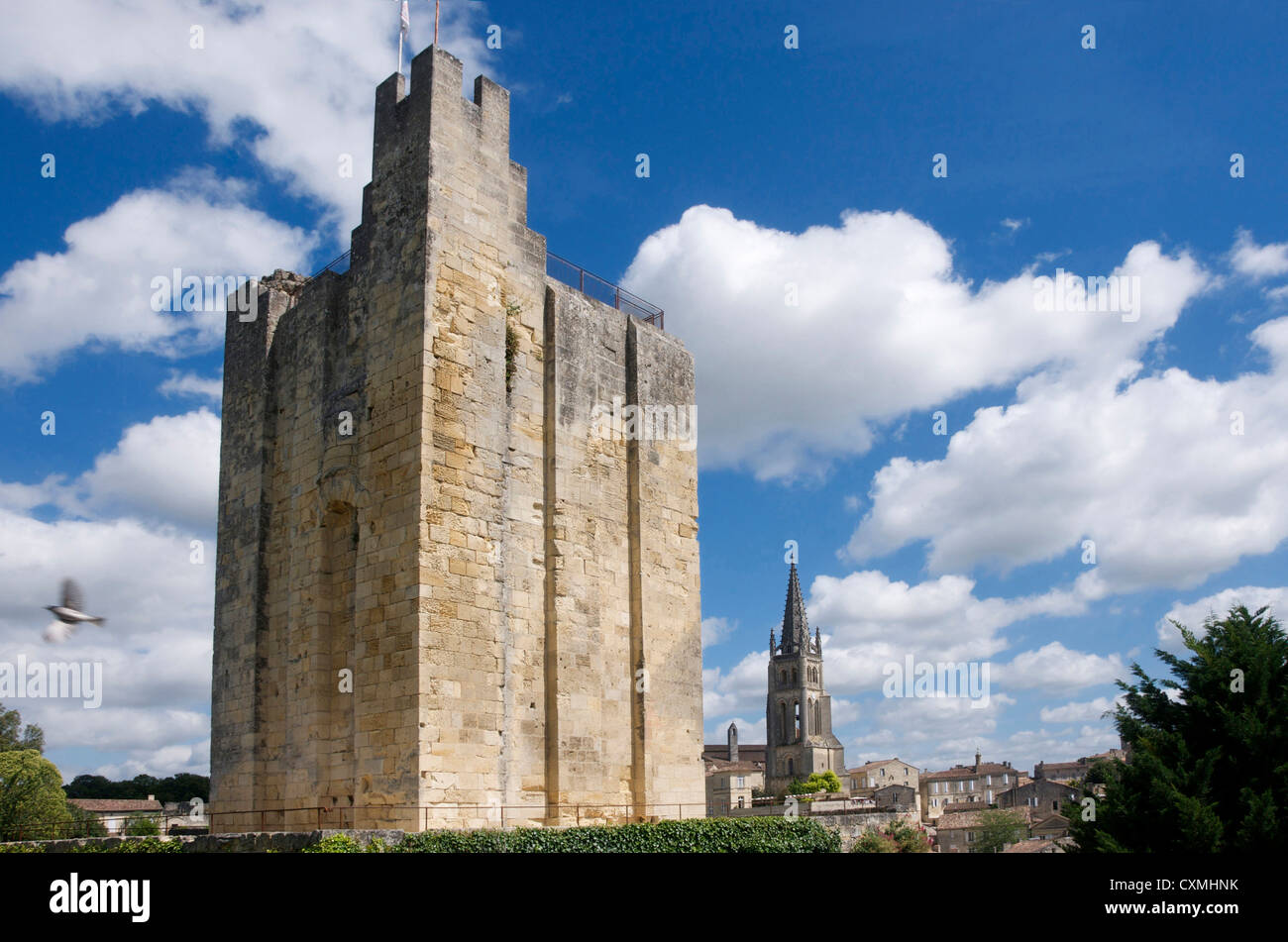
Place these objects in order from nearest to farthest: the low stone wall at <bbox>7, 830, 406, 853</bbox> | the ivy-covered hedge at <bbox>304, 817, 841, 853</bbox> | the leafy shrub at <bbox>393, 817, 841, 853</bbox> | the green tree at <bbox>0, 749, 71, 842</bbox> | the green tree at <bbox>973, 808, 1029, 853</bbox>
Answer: the low stone wall at <bbox>7, 830, 406, 853</bbox>, the ivy-covered hedge at <bbox>304, 817, 841, 853</bbox>, the leafy shrub at <bbox>393, 817, 841, 853</bbox>, the green tree at <bbox>0, 749, 71, 842</bbox>, the green tree at <bbox>973, 808, 1029, 853</bbox>

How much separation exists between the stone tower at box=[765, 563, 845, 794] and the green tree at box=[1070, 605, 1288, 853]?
9485 centimetres

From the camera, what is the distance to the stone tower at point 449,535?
14523mm

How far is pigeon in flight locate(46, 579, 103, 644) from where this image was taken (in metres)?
13.3

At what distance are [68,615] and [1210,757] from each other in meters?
14.3

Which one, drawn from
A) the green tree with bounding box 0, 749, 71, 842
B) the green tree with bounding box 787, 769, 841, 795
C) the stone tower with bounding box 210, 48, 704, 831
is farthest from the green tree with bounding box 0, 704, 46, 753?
the green tree with bounding box 787, 769, 841, 795

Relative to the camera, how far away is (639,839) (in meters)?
15.5

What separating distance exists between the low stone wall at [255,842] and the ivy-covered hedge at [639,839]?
172 millimetres

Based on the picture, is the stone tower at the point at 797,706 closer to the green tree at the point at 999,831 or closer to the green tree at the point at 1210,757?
the green tree at the point at 999,831

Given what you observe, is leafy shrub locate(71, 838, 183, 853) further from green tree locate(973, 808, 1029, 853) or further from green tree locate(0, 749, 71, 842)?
green tree locate(973, 808, 1029, 853)

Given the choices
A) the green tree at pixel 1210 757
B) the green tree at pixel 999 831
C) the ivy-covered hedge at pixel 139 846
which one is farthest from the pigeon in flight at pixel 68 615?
the green tree at pixel 999 831
